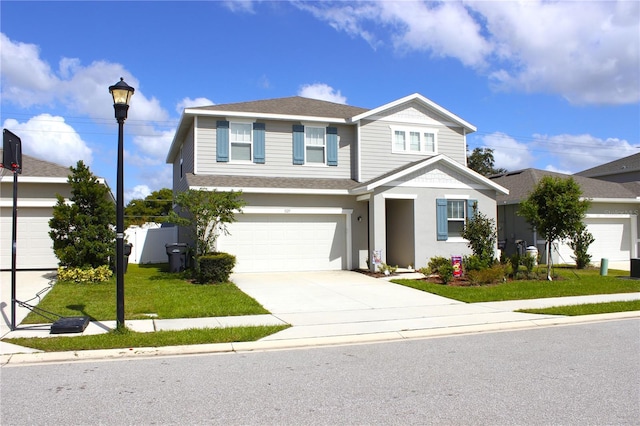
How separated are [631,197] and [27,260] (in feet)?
87.8

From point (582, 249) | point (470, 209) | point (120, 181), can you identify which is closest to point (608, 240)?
point (582, 249)

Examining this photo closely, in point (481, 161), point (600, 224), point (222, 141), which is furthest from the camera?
point (481, 161)

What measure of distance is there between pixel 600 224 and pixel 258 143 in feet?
55.3

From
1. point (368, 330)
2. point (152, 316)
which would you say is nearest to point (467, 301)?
point (368, 330)

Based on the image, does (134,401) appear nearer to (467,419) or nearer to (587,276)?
(467,419)

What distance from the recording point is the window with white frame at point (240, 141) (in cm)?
1928

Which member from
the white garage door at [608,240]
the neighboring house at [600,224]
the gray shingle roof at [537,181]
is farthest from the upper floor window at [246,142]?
the white garage door at [608,240]

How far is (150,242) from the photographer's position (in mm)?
24719

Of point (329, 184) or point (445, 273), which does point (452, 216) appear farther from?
point (329, 184)

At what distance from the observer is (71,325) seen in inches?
340

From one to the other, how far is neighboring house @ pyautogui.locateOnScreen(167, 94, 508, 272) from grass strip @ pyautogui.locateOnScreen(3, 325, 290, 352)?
9530 mm

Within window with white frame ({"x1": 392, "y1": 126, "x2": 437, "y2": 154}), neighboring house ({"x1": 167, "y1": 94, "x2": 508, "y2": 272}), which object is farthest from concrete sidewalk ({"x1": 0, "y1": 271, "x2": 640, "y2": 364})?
window with white frame ({"x1": 392, "y1": 126, "x2": 437, "y2": 154})

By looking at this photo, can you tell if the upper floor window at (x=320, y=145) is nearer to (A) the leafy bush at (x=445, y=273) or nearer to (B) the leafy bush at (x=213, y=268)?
(B) the leafy bush at (x=213, y=268)

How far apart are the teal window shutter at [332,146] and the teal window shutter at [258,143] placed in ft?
8.76
